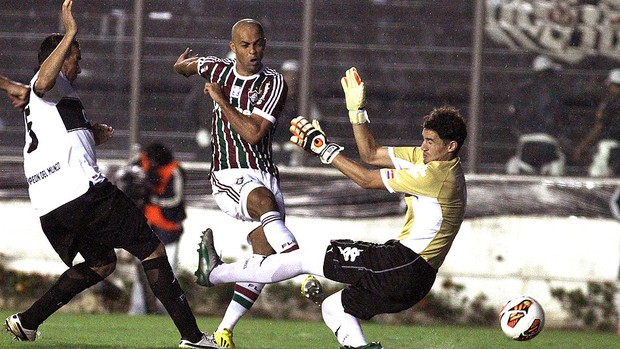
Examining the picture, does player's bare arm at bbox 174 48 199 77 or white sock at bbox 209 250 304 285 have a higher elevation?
player's bare arm at bbox 174 48 199 77

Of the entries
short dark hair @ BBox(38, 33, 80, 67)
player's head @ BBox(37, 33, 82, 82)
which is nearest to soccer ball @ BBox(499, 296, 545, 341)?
player's head @ BBox(37, 33, 82, 82)

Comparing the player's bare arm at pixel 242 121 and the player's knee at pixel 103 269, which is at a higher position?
the player's bare arm at pixel 242 121

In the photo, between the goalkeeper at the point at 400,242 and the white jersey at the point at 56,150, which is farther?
the white jersey at the point at 56,150

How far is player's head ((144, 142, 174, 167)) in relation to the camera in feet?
50.9

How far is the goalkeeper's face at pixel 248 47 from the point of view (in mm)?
10273

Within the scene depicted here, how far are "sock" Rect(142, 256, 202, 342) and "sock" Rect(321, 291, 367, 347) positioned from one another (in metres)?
1.00

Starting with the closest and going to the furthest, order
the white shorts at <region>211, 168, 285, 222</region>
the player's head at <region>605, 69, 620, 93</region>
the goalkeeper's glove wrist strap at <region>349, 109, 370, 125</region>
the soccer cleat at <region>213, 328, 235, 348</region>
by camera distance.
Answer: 1. the goalkeeper's glove wrist strap at <region>349, 109, 370, 125</region>
2. the soccer cleat at <region>213, 328, 235, 348</region>
3. the white shorts at <region>211, 168, 285, 222</region>
4. the player's head at <region>605, 69, 620, 93</region>

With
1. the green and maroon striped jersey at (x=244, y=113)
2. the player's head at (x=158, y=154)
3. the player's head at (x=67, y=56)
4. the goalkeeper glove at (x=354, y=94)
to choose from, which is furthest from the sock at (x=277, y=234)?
the player's head at (x=158, y=154)

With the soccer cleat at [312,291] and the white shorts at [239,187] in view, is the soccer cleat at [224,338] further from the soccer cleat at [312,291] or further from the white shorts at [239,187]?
the white shorts at [239,187]

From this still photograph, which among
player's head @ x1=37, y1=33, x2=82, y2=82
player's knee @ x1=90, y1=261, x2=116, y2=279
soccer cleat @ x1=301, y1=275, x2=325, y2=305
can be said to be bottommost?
soccer cleat @ x1=301, y1=275, x2=325, y2=305

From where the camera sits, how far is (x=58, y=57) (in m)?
8.84

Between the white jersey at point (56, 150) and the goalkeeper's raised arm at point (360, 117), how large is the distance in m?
1.86

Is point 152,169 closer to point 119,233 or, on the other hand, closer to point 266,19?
point 266,19

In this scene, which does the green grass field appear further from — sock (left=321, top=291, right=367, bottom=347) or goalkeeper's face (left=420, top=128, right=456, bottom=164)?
goalkeeper's face (left=420, top=128, right=456, bottom=164)
